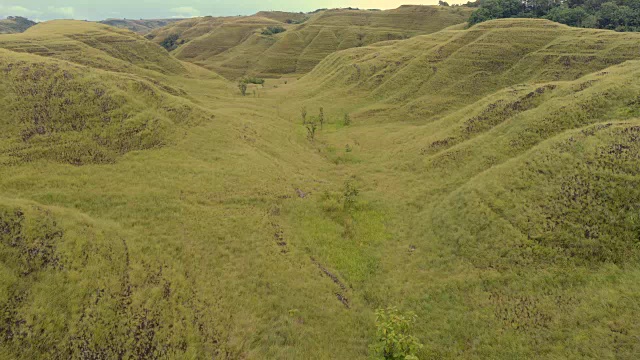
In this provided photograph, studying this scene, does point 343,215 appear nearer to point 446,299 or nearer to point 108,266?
→ point 446,299

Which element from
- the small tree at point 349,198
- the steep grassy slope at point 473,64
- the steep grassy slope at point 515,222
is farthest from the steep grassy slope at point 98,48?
Answer: the small tree at point 349,198

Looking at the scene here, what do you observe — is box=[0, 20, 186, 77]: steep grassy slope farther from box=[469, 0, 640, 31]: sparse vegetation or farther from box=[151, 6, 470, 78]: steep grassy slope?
box=[469, 0, 640, 31]: sparse vegetation

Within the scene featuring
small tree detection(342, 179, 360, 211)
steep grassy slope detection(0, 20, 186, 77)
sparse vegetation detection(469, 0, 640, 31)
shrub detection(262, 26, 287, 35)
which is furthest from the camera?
shrub detection(262, 26, 287, 35)

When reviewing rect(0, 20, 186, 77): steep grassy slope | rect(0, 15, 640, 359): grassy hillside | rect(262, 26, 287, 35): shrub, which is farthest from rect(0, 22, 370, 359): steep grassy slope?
rect(262, 26, 287, 35): shrub

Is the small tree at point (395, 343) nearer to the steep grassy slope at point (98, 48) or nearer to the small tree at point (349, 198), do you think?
the small tree at point (349, 198)

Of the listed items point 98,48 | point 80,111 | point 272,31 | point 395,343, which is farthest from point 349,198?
point 272,31

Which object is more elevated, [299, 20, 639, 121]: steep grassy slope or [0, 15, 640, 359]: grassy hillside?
[299, 20, 639, 121]: steep grassy slope
